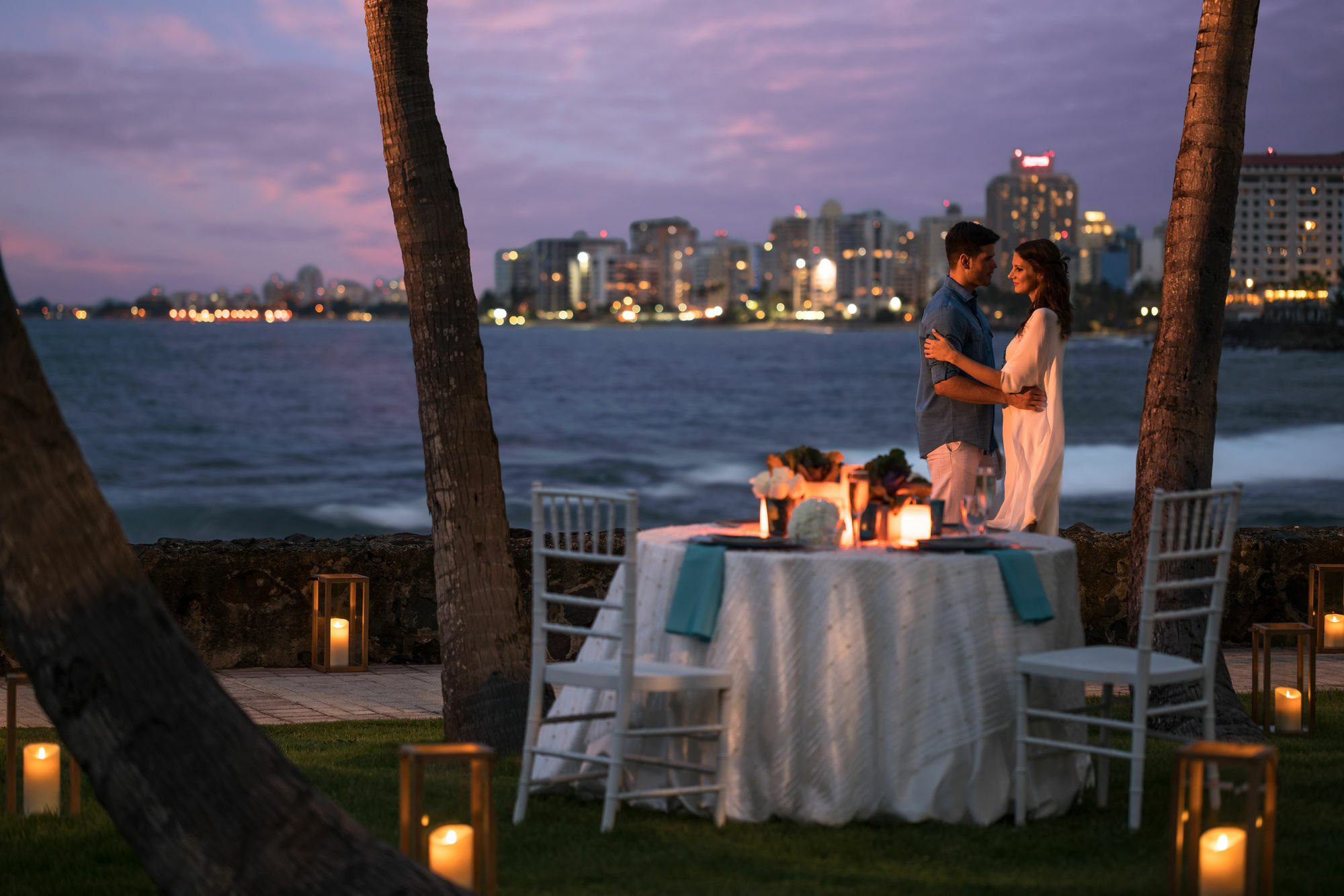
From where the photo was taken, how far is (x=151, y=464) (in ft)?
117

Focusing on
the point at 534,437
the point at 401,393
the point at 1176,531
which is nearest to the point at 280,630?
the point at 1176,531

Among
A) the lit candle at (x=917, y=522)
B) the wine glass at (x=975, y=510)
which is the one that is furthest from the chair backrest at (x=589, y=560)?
the wine glass at (x=975, y=510)

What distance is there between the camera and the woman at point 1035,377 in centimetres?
511

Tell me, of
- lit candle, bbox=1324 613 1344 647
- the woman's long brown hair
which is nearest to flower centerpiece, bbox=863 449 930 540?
the woman's long brown hair

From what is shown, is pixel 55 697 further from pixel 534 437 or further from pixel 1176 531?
pixel 534 437

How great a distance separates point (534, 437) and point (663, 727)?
133 ft

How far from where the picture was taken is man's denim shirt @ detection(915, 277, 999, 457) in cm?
527

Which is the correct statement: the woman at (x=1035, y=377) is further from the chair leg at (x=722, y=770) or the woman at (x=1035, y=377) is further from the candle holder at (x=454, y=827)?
the candle holder at (x=454, y=827)

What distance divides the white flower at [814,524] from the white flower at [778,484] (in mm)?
193

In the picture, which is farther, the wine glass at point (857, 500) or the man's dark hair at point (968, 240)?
the man's dark hair at point (968, 240)

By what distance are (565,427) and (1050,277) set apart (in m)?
41.8

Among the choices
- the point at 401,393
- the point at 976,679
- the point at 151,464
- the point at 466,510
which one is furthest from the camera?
the point at 401,393

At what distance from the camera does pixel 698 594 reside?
3.99 meters

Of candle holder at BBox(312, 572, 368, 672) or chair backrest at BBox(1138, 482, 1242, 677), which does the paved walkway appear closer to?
candle holder at BBox(312, 572, 368, 672)
